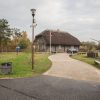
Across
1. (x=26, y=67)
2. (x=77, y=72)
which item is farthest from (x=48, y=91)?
(x=26, y=67)

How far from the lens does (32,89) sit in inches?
576

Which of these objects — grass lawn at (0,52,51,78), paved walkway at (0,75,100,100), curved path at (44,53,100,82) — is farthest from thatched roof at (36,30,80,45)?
paved walkway at (0,75,100,100)

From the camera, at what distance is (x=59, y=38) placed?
258ft

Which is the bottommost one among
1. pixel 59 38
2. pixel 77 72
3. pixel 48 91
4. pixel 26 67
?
pixel 48 91

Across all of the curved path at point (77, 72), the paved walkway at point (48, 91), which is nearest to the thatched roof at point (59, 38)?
the curved path at point (77, 72)

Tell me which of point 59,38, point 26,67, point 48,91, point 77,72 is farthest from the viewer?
point 59,38

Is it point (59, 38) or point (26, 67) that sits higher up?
point (59, 38)

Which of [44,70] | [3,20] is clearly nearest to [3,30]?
[3,20]

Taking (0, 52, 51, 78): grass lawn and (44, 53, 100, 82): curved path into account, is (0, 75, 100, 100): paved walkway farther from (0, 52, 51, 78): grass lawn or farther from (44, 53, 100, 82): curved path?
(0, 52, 51, 78): grass lawn

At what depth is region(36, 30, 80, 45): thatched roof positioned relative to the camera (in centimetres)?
7600

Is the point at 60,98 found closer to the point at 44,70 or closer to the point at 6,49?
the point at 44,70

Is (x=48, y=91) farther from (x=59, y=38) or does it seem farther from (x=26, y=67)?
(x=59, y=38)

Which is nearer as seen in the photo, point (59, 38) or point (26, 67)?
point (26, 67)

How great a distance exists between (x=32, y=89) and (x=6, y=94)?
75.6 inches
